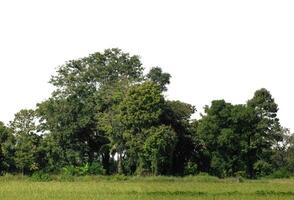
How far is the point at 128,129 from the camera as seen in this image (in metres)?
46.5

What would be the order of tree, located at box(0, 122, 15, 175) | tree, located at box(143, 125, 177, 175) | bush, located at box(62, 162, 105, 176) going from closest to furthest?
tree, located at box(143, 125, 177, 175), bush, located at box(62, 162, 105, 176), tree, located at box(0, 122, 15, 175)

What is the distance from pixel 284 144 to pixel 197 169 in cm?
2143

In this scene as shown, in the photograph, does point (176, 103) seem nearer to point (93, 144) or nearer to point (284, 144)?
point (93, 144)

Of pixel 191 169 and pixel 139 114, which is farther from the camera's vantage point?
pixel 191 169

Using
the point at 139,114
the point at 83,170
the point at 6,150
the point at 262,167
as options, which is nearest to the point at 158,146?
the point at 139,114

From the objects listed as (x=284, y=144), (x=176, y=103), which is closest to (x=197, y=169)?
(x=176, y=103)

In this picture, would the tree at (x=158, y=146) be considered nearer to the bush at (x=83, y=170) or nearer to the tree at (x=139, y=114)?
the tree at (x=139, y=114)

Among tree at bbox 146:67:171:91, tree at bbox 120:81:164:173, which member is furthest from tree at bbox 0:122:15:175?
tree at bbox 146:67:171:91

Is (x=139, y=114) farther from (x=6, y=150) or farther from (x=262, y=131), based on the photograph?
(x=6, y=150)

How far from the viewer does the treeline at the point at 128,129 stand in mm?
46125

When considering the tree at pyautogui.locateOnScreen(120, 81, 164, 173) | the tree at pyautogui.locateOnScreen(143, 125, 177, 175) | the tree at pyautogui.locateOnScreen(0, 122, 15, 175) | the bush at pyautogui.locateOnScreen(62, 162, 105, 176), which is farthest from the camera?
the tree at pyautogui.locateOnScreen(0, 122, 15, 175)

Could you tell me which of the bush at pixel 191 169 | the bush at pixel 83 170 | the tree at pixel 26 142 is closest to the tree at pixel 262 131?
the bush at pixel 191 169

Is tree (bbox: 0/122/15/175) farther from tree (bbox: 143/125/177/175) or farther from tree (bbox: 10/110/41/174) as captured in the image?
tree (bbox: 143/125/177/175)

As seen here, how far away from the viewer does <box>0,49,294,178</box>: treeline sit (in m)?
46.1
